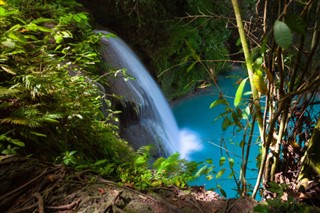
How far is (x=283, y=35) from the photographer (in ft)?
3.32

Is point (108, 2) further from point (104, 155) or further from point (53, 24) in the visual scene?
point (104, 155)

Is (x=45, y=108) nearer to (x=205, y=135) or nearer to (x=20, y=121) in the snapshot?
(x=20, y=121)

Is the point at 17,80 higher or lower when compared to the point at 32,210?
higher

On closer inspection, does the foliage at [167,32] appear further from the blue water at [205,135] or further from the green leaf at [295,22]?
the green leaf at [295,22]

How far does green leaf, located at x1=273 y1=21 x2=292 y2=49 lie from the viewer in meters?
1.00

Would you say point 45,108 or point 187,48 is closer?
point 45,108

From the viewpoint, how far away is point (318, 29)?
51.7 inches

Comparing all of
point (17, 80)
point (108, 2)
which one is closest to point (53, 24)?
point (17, 80)

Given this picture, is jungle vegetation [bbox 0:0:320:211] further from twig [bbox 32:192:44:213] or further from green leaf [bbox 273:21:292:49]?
twig [bbox 32:192:44:213]

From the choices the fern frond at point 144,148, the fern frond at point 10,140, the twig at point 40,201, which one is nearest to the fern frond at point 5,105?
the fern frond at point 10,140

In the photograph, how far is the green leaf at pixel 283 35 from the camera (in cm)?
100

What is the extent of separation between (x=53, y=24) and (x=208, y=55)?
229 inches

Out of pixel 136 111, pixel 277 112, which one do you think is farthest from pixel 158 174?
pixel 136 111

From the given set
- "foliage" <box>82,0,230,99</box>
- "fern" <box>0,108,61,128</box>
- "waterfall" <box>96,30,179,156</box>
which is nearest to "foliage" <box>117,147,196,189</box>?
"fern" <box>0,108,61,128</box>
